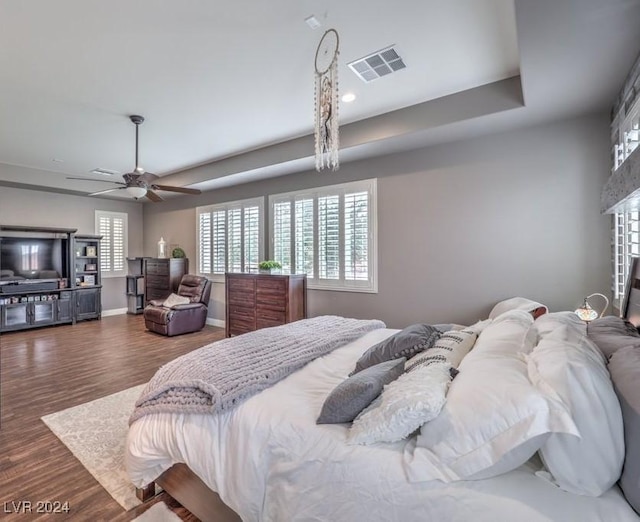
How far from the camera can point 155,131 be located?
4453 millimetres

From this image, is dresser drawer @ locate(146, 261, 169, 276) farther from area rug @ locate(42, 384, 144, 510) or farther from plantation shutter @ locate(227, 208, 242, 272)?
area rug @ locate(42, 384, 144, 510)

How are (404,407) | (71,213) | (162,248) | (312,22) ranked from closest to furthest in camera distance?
(404,407) < (312,22) < (71,213) < (162,248)

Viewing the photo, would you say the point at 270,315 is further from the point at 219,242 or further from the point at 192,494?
the point at 192,494

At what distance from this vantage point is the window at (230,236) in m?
6.17

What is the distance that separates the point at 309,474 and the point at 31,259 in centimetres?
791

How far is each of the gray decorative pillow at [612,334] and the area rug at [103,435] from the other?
2633 mm

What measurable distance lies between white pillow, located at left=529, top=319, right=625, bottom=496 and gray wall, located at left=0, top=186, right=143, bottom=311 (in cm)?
874

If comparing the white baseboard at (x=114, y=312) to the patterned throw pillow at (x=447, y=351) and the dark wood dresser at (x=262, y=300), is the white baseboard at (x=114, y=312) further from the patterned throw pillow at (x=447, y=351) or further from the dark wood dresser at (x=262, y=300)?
the patterned throw pillow at (x=447, y=351)

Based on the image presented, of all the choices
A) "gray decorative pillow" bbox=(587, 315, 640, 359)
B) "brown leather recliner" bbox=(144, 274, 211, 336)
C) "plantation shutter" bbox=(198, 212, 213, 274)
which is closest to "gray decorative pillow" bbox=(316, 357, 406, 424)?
"gray decorative pillow" bbox=(587, 315, 640, 359)

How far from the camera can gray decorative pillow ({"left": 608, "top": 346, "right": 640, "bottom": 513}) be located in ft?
3.10

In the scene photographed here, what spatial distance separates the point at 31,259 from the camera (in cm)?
667

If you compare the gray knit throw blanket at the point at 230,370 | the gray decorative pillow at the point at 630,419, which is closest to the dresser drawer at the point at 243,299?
the gray knit throw blanket at the point at 230,370

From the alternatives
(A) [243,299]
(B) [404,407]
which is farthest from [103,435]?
(A) [243,299]

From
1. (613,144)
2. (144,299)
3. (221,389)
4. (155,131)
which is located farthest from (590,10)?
(144,299)
